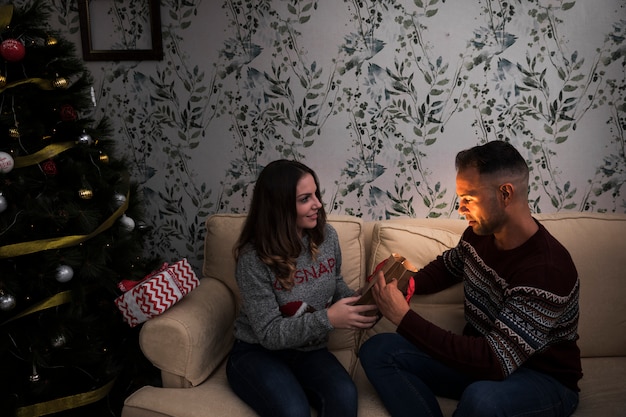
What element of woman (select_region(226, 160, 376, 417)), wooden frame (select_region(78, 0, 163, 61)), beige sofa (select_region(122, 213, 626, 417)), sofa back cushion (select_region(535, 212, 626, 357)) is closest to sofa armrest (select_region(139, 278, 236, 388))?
beige sofa (select_region(122, 213, 626, 417))

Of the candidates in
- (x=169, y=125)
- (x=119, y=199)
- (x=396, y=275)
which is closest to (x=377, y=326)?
(x=396, y=275)

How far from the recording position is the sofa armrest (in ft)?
5.40

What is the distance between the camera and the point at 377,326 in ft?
6.70

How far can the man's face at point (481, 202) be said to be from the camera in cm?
147

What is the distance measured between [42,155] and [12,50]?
1.13 feet

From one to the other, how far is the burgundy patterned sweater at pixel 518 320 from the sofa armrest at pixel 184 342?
68 centimetres

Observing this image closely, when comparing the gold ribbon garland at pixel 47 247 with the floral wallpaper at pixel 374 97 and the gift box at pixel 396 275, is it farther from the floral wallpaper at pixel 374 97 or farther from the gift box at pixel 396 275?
the gift box at pixel 396 275

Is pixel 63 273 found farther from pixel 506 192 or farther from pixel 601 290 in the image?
pixel 601 290

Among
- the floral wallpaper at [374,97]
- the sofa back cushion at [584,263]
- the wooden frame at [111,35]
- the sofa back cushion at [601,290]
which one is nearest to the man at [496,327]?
the sofa back cushion at [584,263]

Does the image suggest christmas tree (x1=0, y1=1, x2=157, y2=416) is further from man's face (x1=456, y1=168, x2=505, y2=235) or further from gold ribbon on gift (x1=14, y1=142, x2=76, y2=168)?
man's face (x1=456, y1=168, x2=505, y2=235)

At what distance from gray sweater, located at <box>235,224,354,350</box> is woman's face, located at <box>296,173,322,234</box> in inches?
4.1

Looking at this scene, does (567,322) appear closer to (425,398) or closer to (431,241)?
(425,398)

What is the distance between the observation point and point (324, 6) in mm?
2283

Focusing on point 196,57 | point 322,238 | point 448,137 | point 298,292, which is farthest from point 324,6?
point 298,292
